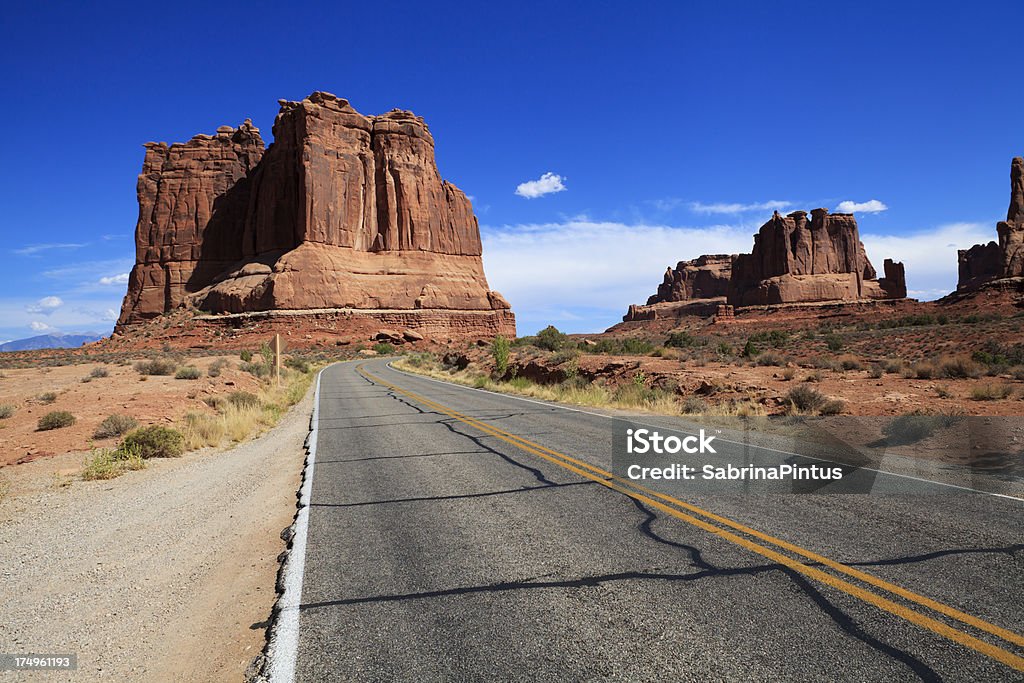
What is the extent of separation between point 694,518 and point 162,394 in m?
16.9

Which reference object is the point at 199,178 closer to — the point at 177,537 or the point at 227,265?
the point at 227,265

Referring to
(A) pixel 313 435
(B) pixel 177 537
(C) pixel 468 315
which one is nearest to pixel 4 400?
(A) pixel 313 435

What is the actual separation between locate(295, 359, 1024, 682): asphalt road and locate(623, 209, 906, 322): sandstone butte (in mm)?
101179

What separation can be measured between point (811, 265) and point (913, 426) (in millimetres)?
117249

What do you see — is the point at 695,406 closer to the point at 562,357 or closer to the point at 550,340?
the point at 562,357

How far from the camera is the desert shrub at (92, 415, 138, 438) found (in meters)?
11.1

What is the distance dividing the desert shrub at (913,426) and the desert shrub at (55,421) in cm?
1618

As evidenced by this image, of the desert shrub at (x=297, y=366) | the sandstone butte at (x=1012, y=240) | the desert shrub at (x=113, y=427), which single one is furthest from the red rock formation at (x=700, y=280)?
the desert shrub at (x=113, y=427)

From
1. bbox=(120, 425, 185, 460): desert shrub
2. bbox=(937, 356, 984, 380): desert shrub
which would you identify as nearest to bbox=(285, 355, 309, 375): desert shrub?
bbox=(120, 425, 185, 460): desert shrub

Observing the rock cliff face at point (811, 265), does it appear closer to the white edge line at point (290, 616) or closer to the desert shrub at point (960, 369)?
the desert shrub at point (960, 369)

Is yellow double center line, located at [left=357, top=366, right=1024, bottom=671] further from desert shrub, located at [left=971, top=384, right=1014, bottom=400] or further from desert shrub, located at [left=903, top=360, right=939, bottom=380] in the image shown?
desert shrub, located at [left=903, top=360, right=939, bottom=380]

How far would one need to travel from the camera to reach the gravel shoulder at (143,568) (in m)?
3.28

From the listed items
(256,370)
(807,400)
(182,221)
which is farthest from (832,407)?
(182,221)

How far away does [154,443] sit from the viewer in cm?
966
